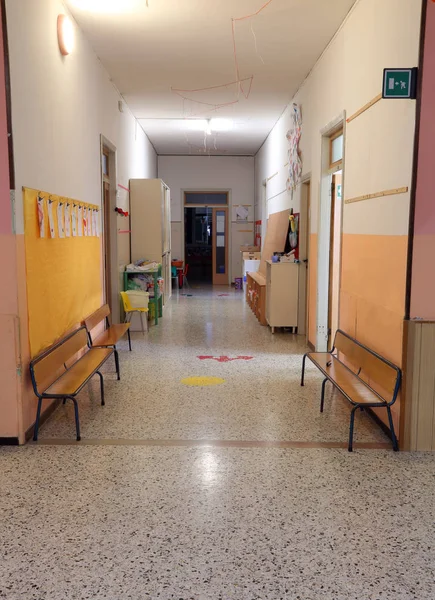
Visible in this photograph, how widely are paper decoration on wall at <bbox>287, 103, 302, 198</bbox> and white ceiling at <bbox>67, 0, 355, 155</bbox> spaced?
361mm

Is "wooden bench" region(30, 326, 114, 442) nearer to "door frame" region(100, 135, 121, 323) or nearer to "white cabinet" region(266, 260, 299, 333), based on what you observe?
"door frame" region(100, 135, 121, 323)

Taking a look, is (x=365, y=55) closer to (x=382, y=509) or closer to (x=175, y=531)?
(x=382, y=509)

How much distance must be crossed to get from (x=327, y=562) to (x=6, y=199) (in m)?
2.75

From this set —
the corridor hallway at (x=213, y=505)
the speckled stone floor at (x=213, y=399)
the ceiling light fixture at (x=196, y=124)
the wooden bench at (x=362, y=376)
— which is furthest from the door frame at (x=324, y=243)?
the ceiling light fixture at (x=196, y=124)

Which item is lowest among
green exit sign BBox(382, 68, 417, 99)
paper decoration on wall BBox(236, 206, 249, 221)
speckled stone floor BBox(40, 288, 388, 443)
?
speckled stone floor BBox(40, 288, 388, 443)

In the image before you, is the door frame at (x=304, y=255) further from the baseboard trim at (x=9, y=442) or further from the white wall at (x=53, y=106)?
the baseboard trim at (x=9, y=442)

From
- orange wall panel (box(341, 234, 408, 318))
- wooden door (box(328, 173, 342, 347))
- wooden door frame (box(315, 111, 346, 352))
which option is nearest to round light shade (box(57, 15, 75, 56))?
wooden door frame (box(315, 111, 346, 352))

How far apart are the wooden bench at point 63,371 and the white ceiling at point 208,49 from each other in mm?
2974

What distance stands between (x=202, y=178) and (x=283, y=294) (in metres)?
7.33

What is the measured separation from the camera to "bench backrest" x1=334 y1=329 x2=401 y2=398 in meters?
3.38

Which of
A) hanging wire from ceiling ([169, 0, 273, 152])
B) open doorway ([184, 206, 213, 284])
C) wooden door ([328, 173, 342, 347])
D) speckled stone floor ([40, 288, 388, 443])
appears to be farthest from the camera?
open doorway ([184, 206, 213, 284])

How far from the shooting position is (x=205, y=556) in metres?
2.31

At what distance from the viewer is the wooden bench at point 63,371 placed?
3.53 meters

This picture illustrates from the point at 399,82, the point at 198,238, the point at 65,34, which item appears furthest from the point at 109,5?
the point at 198,238
